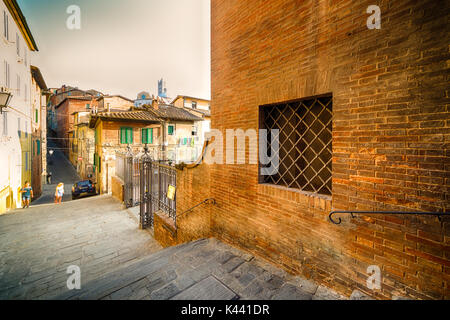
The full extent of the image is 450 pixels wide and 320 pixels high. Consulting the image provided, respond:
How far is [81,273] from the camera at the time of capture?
5.28 metres

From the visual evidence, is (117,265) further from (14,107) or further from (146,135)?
(146,135)

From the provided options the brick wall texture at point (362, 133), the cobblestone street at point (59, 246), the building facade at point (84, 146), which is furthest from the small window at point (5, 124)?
the brick wall texture at point (362, 133)

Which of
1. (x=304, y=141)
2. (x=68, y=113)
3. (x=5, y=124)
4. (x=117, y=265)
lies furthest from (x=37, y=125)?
(x=304, y=141)

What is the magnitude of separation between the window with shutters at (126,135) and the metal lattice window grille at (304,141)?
1755cm

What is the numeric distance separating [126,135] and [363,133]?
19.2 meters

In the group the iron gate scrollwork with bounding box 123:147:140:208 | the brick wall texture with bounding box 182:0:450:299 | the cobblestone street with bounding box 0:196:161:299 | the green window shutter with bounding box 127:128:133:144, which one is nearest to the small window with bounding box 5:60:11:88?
the cobblestone street with bounding box 0:196:161:299

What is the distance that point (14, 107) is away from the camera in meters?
11.2

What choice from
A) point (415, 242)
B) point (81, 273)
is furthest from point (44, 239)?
point (415, 242)

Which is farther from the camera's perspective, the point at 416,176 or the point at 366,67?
the point at 366,67

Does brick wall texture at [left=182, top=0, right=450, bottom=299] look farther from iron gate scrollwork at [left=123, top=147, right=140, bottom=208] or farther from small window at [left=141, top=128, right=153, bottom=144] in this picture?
small window at [left=141, top=128, right=153, bottom=144]

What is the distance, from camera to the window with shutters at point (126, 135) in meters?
17.9
